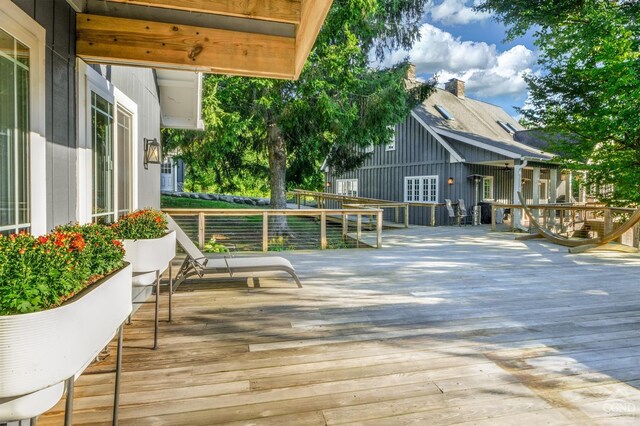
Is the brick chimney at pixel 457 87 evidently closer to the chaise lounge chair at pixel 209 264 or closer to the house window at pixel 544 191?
the house window at pixel 544 191

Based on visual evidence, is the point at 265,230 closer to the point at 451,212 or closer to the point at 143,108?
the point at 143,108

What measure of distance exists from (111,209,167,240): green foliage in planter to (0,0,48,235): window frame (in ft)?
1.55

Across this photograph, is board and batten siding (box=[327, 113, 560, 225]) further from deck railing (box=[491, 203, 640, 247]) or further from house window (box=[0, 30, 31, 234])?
house window (box=[0, 30, 31, 234])

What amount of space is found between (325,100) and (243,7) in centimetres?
736

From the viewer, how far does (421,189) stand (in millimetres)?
16328

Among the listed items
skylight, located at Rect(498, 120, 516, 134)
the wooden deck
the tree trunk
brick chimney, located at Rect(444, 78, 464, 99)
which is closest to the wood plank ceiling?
A: the wooden deck

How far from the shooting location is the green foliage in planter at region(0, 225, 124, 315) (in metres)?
1.08

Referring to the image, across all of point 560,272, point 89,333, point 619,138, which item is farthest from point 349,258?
point 619,138

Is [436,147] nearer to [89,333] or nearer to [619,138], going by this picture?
[619,138]

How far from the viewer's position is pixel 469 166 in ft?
49.6

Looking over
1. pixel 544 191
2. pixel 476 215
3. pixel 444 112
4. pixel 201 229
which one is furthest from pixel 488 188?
pixel 201 229

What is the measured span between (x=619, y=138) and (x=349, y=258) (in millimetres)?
8189

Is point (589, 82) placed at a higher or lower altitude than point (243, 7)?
higher

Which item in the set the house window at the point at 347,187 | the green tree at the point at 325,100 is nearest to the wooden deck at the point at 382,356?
the green tree at the point at 325,100
